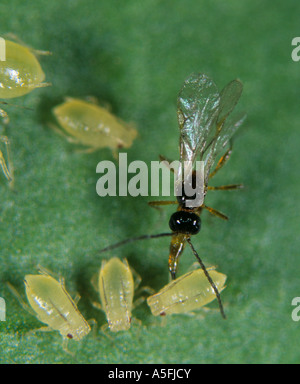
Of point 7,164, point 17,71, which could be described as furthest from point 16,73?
point 7,164

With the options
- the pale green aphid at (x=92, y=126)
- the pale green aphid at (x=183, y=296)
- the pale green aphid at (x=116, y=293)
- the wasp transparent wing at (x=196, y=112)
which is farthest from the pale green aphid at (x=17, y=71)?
the pale green aphid at (x=183, y=296)

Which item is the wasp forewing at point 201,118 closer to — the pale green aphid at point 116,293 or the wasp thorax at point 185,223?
the wasp thorax at point 185,223

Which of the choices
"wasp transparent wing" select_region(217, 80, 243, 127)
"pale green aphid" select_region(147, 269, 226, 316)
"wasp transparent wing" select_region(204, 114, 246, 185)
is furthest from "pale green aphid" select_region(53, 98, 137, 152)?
"pale green aphid" select_region(147, 269, 226, 316)

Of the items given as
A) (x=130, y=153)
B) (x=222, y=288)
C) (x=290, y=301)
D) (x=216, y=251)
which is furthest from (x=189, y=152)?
(x=290, y=301)

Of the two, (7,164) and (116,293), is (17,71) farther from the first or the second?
(116,293)

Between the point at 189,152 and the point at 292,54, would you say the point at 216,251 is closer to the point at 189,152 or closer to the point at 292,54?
the point at 189,152

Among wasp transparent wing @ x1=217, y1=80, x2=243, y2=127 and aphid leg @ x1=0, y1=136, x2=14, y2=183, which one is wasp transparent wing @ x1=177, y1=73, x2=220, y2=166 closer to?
wasp transparent wing @ x1=217, y1=80, x2=243, y2=127
